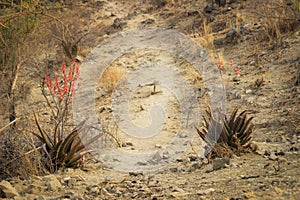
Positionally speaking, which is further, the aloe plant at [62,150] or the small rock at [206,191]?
the aloe plant at [62,150]

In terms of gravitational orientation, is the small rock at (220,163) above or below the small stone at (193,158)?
above

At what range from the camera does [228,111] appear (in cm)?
548

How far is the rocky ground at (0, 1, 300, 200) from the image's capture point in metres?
3.12

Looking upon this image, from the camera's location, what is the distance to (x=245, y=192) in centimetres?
281

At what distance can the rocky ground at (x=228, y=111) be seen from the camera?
Answer: 3.12 metres

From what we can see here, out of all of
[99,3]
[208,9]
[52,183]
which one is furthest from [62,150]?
[99,3]

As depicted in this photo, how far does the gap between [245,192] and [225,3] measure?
7.50m

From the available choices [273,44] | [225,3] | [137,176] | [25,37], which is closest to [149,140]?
[137,176]

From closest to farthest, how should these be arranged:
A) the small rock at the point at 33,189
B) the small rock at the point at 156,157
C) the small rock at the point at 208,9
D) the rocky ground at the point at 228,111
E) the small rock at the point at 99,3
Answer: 1. the rocky ground at the point at 228,111
2. the small rock at the point at 33,189
3. the small rock at the point at 156,157
4. the small rock at the point at 208,9
5. the small rock at the point at 99,3

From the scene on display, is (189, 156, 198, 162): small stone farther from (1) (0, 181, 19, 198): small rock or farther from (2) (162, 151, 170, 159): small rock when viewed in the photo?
(1) (0, 181, 19, 198): small rock

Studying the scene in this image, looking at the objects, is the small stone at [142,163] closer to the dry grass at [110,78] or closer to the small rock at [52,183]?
the small rock at [52,183]

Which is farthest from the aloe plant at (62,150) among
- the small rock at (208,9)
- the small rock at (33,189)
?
the small rock at (208,9)

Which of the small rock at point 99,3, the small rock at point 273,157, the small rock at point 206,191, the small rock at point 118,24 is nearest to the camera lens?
the small rock at point 206,191

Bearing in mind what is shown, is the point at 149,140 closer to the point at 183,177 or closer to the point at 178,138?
the point at 178,138
